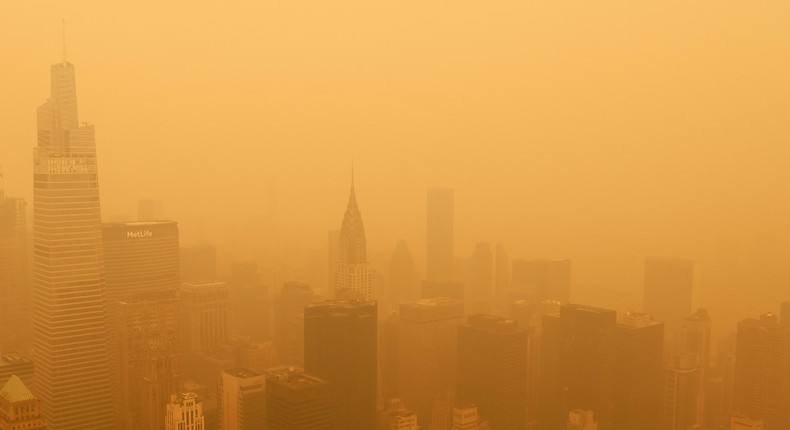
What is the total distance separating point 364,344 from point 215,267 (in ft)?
8.90

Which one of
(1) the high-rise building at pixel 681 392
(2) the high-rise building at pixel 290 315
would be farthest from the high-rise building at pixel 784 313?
(2) the high-rise building at pixel 290 315

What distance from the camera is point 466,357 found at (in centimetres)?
1020

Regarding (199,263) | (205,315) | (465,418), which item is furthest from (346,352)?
(199,263)

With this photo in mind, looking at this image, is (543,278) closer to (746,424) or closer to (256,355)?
(746,424)

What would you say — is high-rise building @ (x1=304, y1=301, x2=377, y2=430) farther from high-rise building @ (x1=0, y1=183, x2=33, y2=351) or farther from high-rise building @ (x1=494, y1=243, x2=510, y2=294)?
high-rise building @ (x1=0, y1=183, x2=33, y2=351)

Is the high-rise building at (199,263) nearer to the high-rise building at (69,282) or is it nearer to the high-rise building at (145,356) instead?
the high-rise building at (145,356)

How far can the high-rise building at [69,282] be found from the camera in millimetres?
8281

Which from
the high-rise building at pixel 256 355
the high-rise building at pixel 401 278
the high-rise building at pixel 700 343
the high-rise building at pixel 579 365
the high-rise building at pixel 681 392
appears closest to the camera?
the high-rise building at pixel 681 392

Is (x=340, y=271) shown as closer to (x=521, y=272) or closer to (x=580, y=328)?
(x=521, y=272)

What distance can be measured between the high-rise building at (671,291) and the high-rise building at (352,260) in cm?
367

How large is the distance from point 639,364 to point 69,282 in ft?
23.8

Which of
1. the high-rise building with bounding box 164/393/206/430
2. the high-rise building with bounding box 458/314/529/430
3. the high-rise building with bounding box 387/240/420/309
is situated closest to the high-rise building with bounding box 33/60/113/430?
the high-rise building with bounding box 164/393/206/430

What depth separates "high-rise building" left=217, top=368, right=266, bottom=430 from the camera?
320 inches

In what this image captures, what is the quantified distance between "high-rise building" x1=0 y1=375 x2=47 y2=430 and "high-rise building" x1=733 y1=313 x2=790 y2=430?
298 inches
